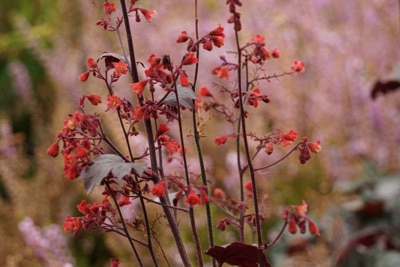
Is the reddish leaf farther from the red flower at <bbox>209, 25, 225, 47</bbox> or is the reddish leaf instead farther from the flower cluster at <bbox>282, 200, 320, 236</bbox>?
the red flower at <bbox>209, 25, 225, 47</bbox>

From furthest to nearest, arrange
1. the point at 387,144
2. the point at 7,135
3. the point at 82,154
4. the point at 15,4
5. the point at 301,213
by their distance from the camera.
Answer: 1. the point at 15,4
2. the point at 387,144
3. the point at 7,135
4. the point at 301,213
5. the point at 82,154

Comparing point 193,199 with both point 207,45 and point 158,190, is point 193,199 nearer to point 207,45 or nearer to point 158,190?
point 158,190

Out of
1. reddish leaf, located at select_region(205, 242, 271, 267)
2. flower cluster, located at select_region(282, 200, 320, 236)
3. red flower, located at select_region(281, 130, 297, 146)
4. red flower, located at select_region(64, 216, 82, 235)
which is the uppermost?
red flower, located at select_region(281, 130, 297, 146)

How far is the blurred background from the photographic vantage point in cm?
195

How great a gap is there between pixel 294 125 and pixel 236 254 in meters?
1.71

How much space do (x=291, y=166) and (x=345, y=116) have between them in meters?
0.28


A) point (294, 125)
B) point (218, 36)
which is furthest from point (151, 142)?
point (294, 125)

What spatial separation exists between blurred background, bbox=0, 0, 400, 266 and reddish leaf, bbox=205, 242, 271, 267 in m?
0.84

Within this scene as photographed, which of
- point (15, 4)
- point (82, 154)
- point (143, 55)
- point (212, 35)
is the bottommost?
point (82, 154)

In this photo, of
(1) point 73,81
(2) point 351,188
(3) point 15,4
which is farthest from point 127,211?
(3) point 15,4

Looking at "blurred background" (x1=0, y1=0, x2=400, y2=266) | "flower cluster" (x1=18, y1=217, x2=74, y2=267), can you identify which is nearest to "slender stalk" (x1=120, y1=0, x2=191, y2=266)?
"flower cluster" (x1=18, y1=217, x2=74, y2=267)

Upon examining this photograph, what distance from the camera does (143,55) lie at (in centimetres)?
274

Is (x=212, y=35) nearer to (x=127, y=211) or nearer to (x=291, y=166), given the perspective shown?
(x=127, y=211)

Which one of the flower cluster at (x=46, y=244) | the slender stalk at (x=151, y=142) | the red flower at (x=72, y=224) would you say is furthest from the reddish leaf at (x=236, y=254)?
the flower cluster at (x=46, y=244)
